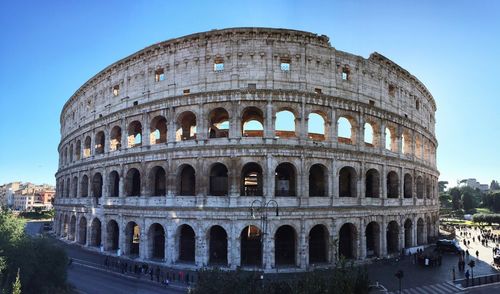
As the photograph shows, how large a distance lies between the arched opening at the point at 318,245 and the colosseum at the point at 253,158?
0.31 ft

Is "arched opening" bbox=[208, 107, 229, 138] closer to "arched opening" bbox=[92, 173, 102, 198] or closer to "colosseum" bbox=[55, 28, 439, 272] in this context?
"colosseum" bbox=[55, 28, 439, 272]

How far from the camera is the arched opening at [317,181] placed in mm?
26092

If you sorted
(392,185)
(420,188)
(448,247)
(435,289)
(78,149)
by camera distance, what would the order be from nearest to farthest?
(435,289) < (392,185) < (448,247) < (420,188) < (78,149)

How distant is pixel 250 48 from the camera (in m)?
24.9

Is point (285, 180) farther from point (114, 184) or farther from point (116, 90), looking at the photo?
point (116, 90)

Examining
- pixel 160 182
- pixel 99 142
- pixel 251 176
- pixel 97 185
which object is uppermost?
pixel 99 142

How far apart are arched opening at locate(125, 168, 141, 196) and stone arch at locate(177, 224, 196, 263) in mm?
6120

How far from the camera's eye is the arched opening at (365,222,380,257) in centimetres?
2738

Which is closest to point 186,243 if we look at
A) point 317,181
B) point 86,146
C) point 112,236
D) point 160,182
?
point 160,182

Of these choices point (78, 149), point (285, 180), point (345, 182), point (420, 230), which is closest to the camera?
point (285, 180)

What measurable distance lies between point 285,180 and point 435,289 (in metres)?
11.8

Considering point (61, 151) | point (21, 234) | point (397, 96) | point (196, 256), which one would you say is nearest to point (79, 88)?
point (61, 151)

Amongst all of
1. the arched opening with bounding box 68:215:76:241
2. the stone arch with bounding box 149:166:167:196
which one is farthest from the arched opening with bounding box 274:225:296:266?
the arched opening with bounding box 68:215:76:241

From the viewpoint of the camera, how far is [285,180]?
25.5 m
